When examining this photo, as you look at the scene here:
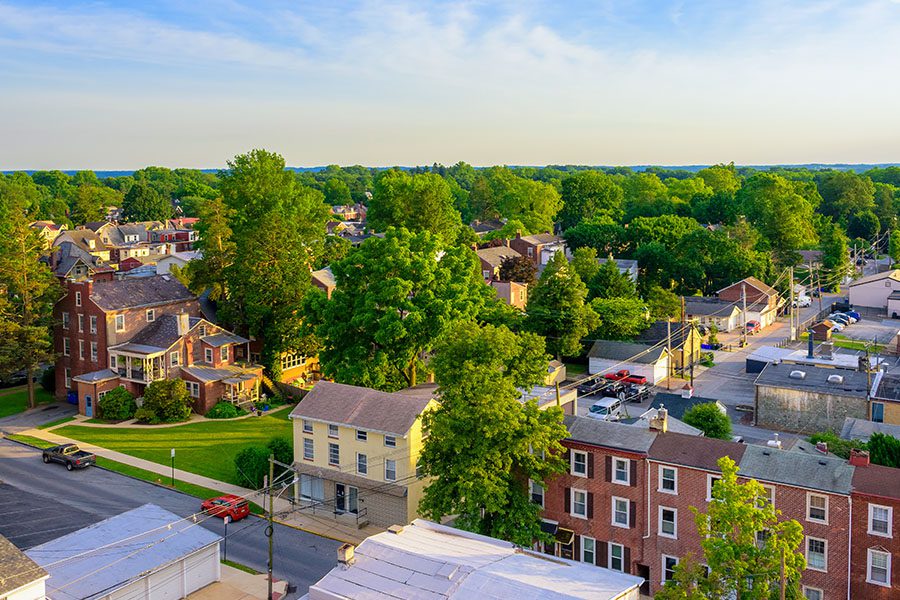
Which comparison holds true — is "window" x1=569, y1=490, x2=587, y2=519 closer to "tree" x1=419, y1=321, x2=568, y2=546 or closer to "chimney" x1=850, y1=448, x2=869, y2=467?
"tree" x1=419, y1=321, x2=568, y2=546

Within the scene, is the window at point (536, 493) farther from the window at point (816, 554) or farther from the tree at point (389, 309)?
the tree at point (389, 309)

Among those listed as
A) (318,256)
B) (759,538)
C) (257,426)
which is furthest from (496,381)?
(318,256)

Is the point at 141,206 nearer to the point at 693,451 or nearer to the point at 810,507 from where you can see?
the point at 693,451

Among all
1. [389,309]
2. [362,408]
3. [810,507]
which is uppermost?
[389,309]

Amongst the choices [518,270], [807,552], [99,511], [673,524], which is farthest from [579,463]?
[518,270]

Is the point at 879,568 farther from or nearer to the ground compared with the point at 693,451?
nearer to the ground

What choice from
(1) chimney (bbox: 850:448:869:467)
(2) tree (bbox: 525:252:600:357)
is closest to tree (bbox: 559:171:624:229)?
(2) tree (bbox: 525:252:600:357)
